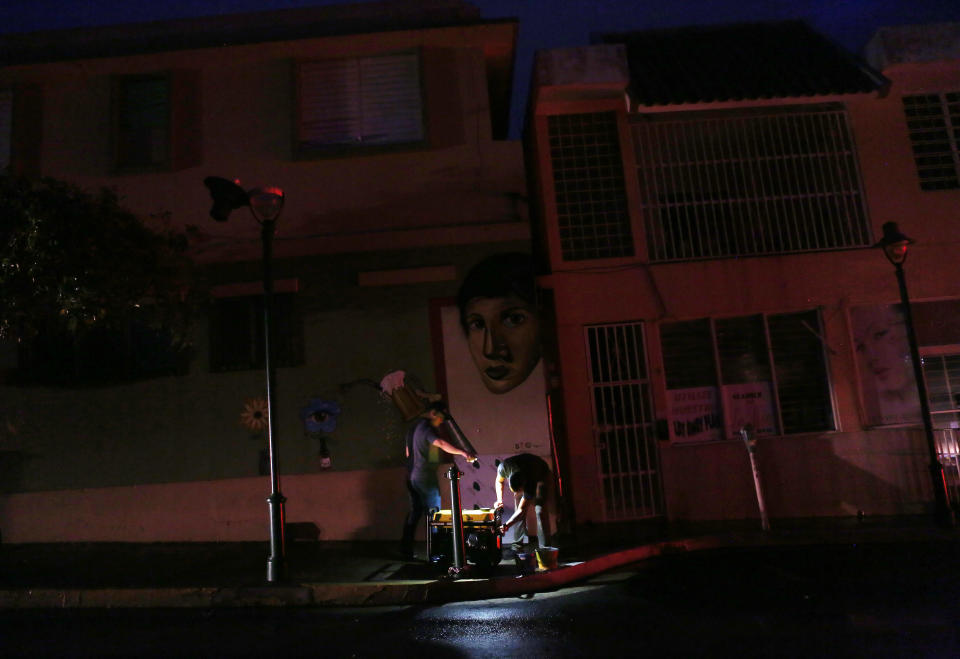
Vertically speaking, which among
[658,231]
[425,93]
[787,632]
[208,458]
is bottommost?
[787,632]

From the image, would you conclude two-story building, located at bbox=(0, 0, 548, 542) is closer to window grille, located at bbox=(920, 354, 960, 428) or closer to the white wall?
the white wall

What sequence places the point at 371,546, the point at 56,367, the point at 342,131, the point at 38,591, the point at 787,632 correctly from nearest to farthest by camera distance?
the point at 787,632
the point at 38,591
the point at 371,546
the point at 56,367
the point at 342,131

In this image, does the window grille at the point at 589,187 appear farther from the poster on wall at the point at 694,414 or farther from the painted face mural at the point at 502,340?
the poster on wall at the point at 694,414

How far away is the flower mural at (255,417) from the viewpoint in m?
9.97

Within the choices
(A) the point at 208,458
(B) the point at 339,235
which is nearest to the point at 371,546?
(A) the point at 208,458

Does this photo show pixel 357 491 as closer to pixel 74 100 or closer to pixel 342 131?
pixel 342 131

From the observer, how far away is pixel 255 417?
9.98m

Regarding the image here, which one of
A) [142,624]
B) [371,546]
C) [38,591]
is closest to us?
[142,624]

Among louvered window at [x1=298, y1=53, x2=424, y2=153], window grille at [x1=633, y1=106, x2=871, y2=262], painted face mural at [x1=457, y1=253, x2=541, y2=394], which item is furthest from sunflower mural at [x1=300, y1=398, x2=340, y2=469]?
window grille at [x1=633, y1=106, x2=871, y2=262]

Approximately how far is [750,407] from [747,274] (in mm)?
2058

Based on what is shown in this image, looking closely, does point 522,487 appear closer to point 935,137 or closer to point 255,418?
point 255,418

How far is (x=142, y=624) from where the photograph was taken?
6176mm

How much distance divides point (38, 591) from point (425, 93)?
7992 millimetres

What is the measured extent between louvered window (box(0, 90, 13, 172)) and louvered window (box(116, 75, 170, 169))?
5.38 ft
